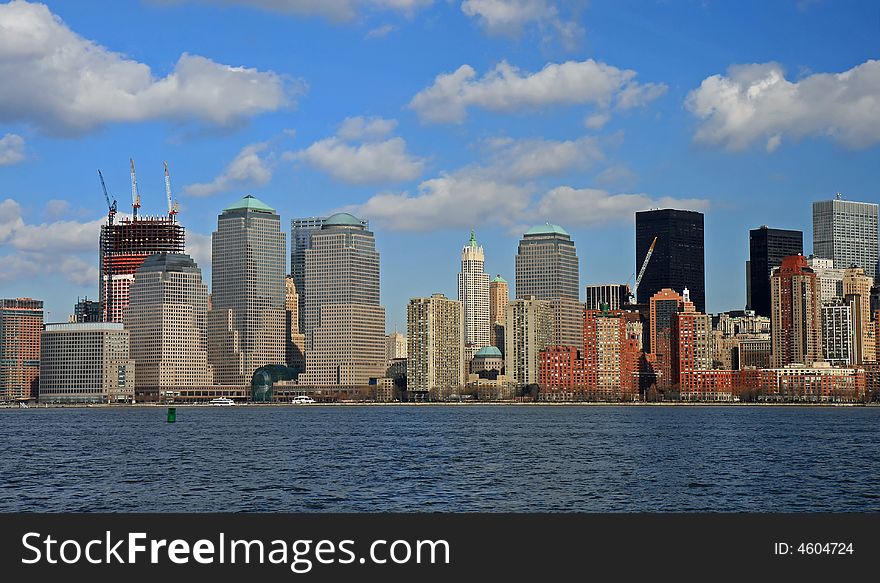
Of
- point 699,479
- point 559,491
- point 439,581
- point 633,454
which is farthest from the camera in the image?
point 633,454

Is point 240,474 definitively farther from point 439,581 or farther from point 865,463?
point 439,581

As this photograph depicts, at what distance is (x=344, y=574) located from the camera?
33031 mm

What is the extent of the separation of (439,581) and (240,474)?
2550 inches

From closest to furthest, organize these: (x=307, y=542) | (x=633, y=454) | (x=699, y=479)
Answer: (x=307, y=542) → (x=699, y=479) → (x=633, y=454)

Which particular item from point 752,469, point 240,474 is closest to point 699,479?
point 752,469

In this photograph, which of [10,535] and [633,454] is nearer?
[10,535]

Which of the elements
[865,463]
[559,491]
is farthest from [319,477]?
[865,463]

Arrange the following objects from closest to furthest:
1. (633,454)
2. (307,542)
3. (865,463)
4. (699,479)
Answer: (307,542) → (699,479) → (865,463) → (633,454)

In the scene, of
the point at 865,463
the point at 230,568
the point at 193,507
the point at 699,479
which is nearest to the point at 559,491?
the point at 699,479

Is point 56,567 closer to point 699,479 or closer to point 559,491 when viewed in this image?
point 559,491

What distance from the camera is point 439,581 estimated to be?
32500mm

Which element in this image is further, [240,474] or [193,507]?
[240,474]

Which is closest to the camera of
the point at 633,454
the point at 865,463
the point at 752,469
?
the point at 752,469

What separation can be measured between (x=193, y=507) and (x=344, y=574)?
41646 mm
